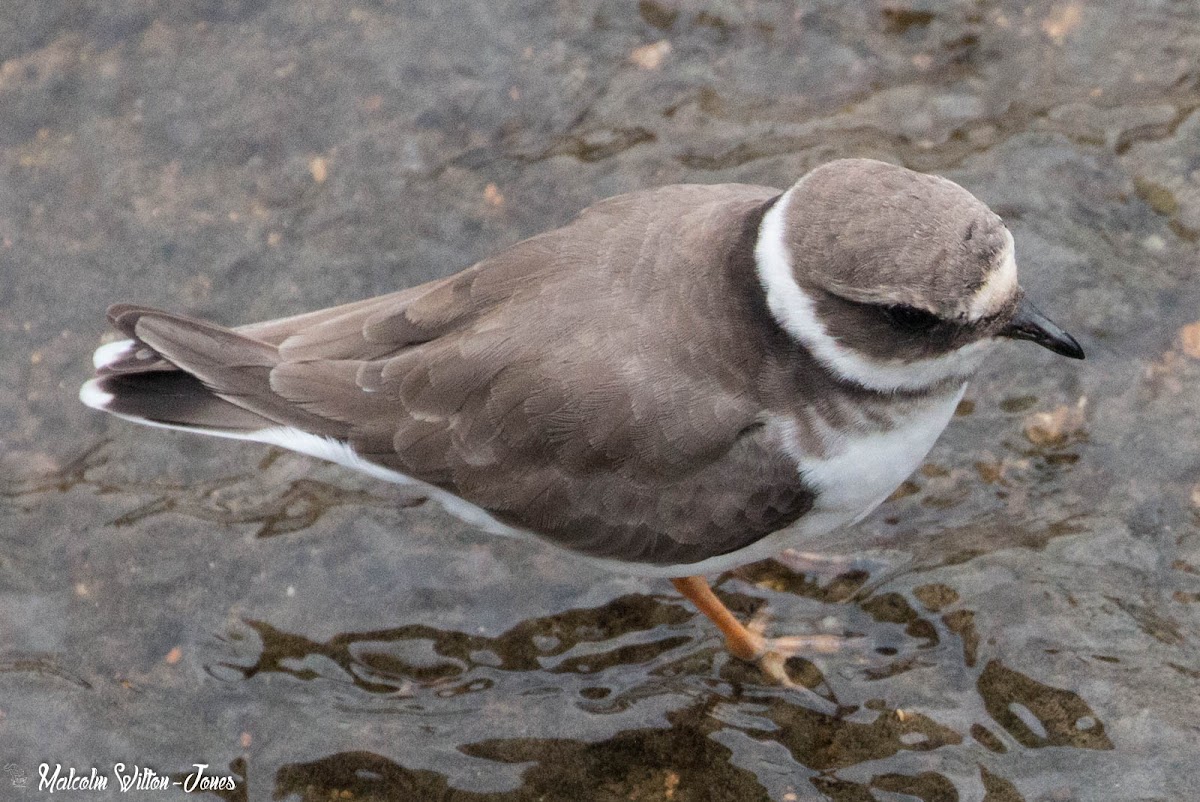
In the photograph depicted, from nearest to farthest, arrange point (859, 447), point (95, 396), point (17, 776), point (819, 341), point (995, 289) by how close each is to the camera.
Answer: point (995, 289)
point (819, 341)
point (859, 447)
point (17, 776)
point (95, 396)

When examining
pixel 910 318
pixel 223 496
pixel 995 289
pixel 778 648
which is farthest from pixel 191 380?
pixel 995 289

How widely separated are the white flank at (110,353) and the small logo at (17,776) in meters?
1.61

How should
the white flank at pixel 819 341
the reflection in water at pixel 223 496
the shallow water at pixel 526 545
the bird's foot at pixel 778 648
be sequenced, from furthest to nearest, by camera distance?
the reflection in water at pixel 223 496
the bird's foot at pixel 778 648
the shallow water at pixel 526 545
the white flank at pixel 819 341

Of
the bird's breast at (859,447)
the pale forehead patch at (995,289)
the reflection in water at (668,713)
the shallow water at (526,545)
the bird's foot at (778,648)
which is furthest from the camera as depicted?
the bird's foot at (778,648)

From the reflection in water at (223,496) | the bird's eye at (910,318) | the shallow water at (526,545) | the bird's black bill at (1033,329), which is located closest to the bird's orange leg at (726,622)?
the shallow water at (526,545)

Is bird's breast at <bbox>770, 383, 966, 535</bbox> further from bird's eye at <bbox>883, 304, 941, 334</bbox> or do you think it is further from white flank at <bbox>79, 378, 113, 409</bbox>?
white flank at <bbox>79, 378, 113, 409</bbox>

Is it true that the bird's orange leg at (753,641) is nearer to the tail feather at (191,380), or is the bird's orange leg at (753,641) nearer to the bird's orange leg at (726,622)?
the bird's orange leg at (726,622)

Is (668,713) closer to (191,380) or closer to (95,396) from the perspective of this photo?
(191,380)

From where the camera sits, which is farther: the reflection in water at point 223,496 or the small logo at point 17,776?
the reflection in water at point 223,496

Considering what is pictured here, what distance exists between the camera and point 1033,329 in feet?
16.4

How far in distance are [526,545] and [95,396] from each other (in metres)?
1.93

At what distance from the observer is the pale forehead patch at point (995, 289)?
A: 4734 millimetres

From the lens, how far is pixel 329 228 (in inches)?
270

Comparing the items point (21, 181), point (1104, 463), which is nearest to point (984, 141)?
point (1104, 463)
